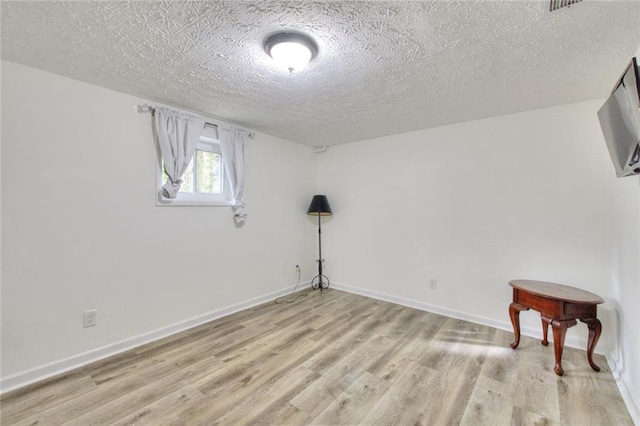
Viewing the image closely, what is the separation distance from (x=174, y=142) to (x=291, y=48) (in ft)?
5.26

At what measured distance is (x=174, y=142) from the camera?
8.26 feet

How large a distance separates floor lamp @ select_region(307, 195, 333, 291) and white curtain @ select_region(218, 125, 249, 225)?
1.11 metres

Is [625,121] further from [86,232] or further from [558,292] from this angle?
[86,232]

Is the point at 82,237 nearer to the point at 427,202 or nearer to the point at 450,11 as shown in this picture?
the point at 450,11

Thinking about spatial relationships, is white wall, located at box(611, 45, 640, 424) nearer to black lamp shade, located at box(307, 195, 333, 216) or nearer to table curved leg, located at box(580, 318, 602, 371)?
table curved leg, located at box(580, 318, 602, 371)

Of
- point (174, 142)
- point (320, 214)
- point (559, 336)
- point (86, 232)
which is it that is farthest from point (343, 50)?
point (320, 214)

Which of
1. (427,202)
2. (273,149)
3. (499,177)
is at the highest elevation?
(273,149)

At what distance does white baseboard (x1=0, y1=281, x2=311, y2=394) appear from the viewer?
1805 mm

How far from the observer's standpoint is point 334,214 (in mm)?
4160

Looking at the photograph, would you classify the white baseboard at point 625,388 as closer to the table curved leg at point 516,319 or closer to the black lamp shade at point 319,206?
the table curved leg at point 516,319

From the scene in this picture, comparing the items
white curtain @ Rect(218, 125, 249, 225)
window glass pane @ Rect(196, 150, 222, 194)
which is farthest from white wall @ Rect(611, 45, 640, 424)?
window glass pane @ Rect(196, 150, 222, 194)

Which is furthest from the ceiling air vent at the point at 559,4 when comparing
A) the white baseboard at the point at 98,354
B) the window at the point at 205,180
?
the white baseboard at the point at 98,354

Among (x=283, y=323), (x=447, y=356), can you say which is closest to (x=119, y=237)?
(x=283, y=323)

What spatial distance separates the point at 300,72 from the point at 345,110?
0.84 meters
